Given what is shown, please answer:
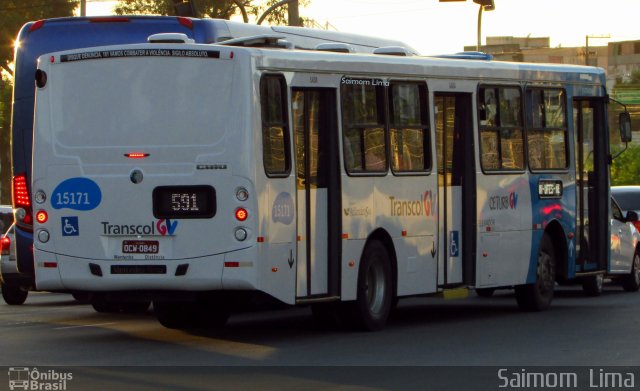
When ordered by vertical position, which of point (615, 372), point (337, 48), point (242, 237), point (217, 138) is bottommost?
point (615, 372)

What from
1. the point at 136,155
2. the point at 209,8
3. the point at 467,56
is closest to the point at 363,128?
the point at 136,155

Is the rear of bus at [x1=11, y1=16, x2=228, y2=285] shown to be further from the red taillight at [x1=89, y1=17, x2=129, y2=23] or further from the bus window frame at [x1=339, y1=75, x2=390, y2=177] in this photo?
the bus window frame at [x1=339, y1=75, x2=390, y2=177]

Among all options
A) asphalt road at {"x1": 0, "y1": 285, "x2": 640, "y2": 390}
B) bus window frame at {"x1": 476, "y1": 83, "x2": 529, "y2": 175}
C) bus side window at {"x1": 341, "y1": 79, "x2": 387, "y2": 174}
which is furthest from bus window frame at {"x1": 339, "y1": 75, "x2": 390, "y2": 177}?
bus window frame at {"x1": 476, "y1": 83, "x2": 529, "y2": 175}

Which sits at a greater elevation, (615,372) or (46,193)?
(46,193)

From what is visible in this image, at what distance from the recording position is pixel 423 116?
17.1 meters

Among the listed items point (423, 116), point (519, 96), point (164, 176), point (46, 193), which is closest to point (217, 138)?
point (164, 176)

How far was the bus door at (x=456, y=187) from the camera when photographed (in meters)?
17.5

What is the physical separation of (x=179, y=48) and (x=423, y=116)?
11.9ft

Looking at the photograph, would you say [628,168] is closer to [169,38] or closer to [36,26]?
[36,26]

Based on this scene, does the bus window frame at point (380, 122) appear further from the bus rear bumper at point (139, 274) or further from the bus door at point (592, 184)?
the bus door at point (592, 184)

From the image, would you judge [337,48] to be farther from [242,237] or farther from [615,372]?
[615,372]
